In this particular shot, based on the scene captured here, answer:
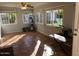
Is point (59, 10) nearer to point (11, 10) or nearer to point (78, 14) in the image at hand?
point (78, 14)

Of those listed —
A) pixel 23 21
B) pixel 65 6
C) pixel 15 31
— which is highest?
pixel 65 6

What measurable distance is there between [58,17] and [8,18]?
184 inches

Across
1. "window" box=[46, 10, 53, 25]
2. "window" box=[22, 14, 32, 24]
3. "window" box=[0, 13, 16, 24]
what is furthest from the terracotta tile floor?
"window" box=[22, 14, 32, 24]

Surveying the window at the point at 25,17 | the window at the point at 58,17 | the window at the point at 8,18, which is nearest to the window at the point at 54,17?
the window at the point at 58,17

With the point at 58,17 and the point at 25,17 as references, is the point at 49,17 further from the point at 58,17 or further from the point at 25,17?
the point at 25,17

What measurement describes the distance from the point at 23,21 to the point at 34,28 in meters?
1.05

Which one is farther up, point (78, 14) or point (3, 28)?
point (78, 14)

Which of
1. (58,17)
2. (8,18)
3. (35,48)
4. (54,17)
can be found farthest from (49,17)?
(8,18)

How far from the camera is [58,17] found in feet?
20.7

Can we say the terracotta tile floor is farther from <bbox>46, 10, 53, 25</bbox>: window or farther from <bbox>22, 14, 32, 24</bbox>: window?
<bbox>22, 14, 32, 24</bbox>: window

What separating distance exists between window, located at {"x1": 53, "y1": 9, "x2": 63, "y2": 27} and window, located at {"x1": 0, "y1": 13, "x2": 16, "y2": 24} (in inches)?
161

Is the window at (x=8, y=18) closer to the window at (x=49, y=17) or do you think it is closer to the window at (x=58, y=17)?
the window at (x=49, y=17)

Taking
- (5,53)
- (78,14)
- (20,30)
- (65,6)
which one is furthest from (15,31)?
(78,14)

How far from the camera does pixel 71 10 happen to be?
4.97 m
